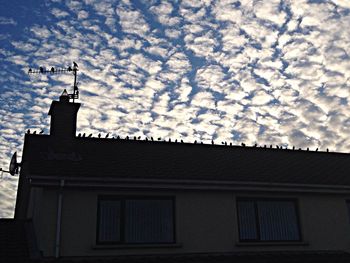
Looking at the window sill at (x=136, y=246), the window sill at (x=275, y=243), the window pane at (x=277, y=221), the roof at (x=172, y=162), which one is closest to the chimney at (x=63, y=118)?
the roof at (x=172, y=162)

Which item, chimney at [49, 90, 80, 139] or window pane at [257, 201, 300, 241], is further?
chimney at [49, 90, 80, 139]

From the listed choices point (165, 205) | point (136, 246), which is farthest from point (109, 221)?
point (165, 205)

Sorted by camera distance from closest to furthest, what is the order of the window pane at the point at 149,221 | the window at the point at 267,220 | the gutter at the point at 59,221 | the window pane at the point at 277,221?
the gutter at the point at 59,221, the window pane at the point at 149,221, the window at the point at 267,220, the window pane at the point at 277,221

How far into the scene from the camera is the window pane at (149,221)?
1791 centimetres

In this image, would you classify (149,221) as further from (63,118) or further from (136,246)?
(63,118)

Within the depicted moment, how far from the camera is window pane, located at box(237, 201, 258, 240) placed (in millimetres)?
19250

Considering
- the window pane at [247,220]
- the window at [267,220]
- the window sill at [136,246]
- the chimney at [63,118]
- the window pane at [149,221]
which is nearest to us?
the window sill at [136,246]

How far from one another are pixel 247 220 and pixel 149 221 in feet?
13.8

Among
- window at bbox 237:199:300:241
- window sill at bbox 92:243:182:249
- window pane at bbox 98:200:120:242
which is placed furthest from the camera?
window at bbox 237:199:300:241

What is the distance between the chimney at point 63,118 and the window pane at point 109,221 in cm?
503

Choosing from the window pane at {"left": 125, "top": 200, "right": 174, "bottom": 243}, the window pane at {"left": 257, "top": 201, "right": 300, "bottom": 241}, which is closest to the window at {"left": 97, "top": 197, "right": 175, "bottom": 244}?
the window pane at {"left": 125, "top": 200, "right": 174, "bottom": 243}

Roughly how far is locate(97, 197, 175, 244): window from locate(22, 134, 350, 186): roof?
1.06 metres

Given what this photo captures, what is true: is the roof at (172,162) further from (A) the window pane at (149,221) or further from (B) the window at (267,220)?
(A) the window pane at (149,221)

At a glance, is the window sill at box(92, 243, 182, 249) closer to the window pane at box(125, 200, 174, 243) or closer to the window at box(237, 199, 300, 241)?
the window pane at box(125, 200, 174, 243)
